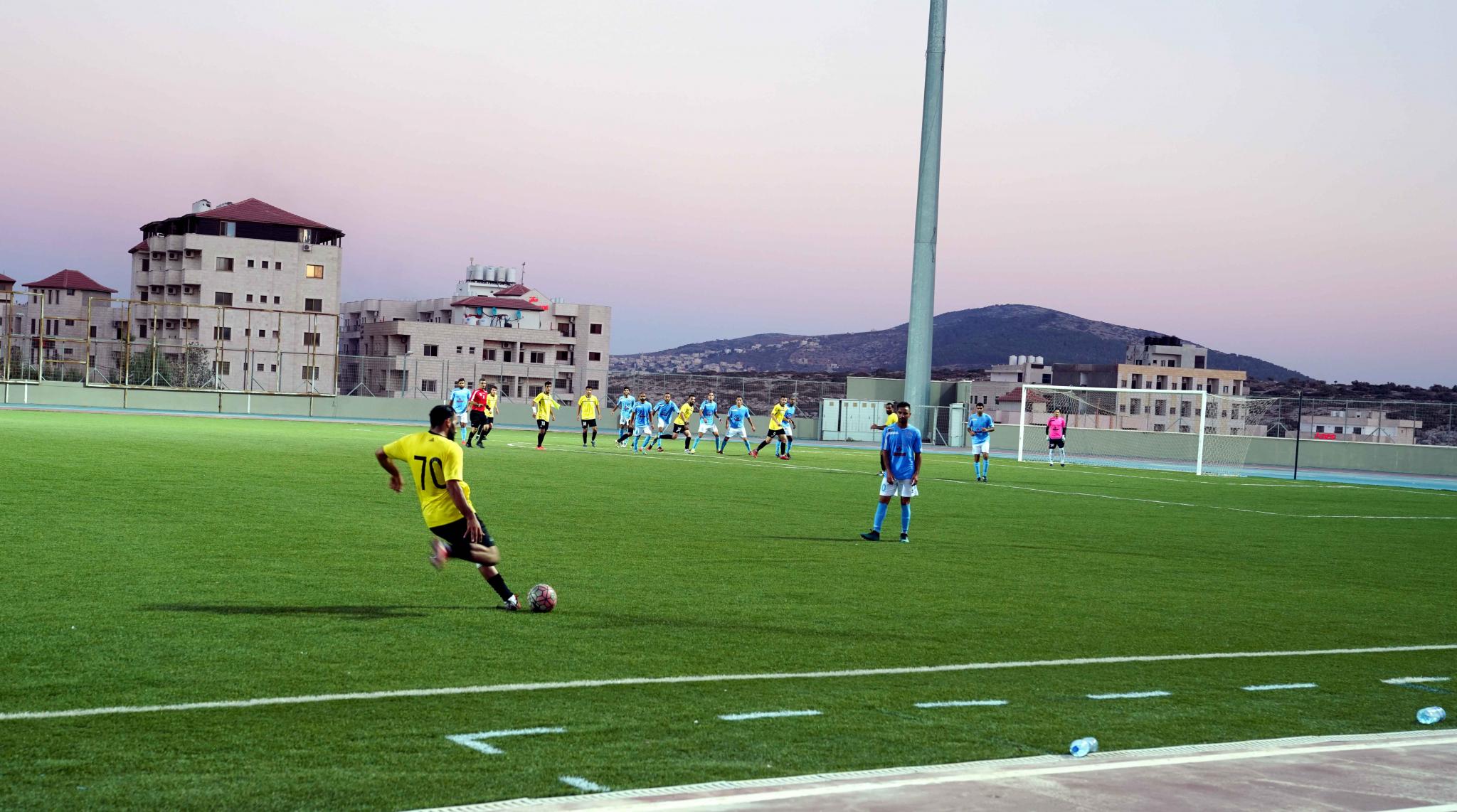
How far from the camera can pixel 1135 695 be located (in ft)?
25.9

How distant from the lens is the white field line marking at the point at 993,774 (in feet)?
15.8

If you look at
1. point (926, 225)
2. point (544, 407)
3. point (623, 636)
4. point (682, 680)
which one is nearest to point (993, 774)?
point (682, 680)

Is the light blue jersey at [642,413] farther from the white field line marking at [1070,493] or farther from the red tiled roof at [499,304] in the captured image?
the red tiled roof at [499,304]

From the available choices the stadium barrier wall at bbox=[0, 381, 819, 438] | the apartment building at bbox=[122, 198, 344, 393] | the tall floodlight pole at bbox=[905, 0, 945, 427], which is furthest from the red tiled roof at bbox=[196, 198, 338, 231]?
the tall floodlight pole at bbox=[905, 0, 945, 427]

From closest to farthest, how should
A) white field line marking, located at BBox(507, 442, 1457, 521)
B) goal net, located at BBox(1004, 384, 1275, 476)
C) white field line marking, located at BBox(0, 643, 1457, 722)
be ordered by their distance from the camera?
1. white field line marking, located at BBox(0, 643, 1457, 722)
2. white field line marking, located at BBox(507, 442, 1457, 521)
3. goal net, located at BBox(1004, 384, 1275, 476)

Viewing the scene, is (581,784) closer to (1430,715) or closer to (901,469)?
(1430,715)

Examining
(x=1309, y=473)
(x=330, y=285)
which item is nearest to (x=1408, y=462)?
(x=1309, y=473)

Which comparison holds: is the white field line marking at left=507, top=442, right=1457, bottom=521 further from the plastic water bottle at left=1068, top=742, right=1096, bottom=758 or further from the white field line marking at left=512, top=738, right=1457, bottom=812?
the plastic water bottle at left=1068, top=742, right=1096, bottom=758

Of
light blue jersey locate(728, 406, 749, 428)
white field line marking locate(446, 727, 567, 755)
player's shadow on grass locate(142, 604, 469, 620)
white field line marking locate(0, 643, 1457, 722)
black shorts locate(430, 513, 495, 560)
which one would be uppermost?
light blue jersey locate(728, 406, 749, 428)

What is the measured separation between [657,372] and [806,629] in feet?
191

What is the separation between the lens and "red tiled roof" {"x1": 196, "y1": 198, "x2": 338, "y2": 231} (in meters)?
114

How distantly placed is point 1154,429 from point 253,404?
3633 cm

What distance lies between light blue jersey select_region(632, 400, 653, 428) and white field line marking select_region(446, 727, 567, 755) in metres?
32.6

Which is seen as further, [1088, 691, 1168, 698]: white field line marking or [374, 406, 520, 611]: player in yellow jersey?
[374, 406, 520, 611]: player in yellow jersey
